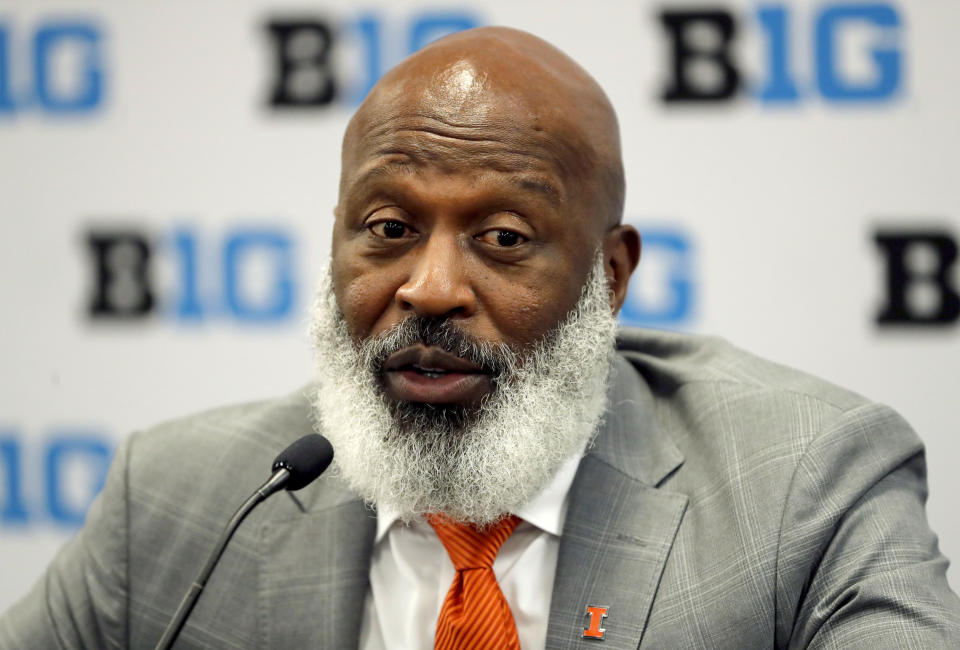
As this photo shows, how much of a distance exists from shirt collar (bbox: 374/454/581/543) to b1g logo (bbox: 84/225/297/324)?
4.21ft

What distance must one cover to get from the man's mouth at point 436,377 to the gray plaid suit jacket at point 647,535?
1.09 ft

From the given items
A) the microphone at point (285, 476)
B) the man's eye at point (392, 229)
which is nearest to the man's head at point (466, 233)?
the man's eye at point (392, 229)

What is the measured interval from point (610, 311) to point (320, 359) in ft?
1.92

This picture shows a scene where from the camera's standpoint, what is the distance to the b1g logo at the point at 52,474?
10.3ft

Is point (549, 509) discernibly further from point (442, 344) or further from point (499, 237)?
point (499, 237)

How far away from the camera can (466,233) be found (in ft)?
5.57

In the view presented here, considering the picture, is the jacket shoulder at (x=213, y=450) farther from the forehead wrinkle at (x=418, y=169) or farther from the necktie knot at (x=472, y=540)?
the forehead wrinkle at (x=418, y=169)

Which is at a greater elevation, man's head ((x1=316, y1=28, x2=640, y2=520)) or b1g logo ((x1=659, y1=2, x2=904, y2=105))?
b1g logo ((x1=659, y1=2, x2=904, y2=105))

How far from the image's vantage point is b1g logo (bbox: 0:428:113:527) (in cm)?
312

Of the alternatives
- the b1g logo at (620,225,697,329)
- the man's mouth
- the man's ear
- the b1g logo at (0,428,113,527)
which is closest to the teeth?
the man's mouth

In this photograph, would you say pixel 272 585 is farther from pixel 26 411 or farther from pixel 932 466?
pixel 932 466

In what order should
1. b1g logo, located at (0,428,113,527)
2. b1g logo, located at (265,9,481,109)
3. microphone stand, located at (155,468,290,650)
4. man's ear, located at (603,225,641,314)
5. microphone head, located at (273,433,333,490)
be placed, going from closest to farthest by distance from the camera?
microphone stand, located at (155,468,290,650) → microphone head, located at (273,433,333,490) → man's ear, located at (603,225,641,314) → b1g logo, located at (265,9,481,109) → b1g logo, located at (0,428,113,527)

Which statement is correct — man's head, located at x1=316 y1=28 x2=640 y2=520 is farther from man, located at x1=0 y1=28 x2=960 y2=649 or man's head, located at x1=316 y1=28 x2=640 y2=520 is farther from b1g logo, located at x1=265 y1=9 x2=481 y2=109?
b1g logo, located at x1=265 y1=9 x2=481 y2=109

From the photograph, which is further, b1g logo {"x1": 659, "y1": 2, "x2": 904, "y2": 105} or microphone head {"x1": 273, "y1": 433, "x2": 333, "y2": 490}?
b1g logo {"x1": 659, "y1": 2, "x2": 904, "y2": 105}
